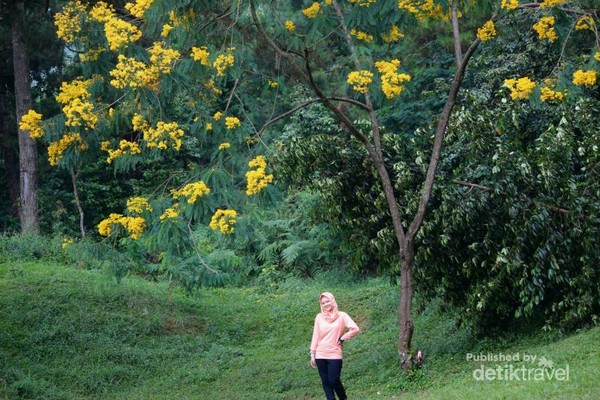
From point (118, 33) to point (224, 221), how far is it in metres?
2.64

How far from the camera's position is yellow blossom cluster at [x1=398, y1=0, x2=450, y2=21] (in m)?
9.86

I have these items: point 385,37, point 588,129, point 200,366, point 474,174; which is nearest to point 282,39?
point 385,37

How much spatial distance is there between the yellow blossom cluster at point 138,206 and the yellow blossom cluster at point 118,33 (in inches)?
70.6

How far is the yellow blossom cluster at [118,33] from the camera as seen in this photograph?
10.1 metres

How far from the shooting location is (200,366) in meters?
13.5

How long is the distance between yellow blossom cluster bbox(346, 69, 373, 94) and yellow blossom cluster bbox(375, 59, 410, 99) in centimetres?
16

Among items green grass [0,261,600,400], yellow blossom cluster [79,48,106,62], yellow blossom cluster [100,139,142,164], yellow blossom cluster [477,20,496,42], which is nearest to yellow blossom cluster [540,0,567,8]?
yellow blossom cluster [477,20,496,42]

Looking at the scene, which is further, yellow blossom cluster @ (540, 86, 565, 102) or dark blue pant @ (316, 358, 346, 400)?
yellow blossom cluster @ (540, 86, 565, 102)

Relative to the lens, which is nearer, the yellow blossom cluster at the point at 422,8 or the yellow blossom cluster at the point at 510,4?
the yellow blossom cluster at the point at 510,4

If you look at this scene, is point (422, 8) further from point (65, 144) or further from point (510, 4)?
point (65, 144)

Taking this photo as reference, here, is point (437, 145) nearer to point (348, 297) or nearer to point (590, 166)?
point (590, 166)

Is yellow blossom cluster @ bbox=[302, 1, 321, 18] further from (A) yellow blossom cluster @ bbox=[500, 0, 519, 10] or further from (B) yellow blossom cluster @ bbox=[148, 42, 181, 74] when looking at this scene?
(A) yellow blossom cluster @ bbox=[500, 0, 519, 10]

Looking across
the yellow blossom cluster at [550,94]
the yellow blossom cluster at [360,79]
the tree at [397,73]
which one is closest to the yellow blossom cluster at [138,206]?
the tree at [397,73]

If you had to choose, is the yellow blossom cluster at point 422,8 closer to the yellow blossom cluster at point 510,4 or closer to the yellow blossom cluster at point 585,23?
the yellow blossom cluster at point 510,4
